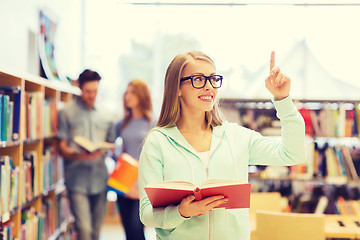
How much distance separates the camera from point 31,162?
297 centimetres

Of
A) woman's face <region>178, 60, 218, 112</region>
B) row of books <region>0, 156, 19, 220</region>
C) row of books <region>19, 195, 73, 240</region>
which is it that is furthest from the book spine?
row of books <region>19, 195, 73, 240</region>

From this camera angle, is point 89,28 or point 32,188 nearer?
point 32,188

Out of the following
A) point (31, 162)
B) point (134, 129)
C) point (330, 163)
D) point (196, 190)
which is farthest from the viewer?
point (330, 163)

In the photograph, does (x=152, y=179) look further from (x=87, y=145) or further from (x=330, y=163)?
(x=330, y=163)

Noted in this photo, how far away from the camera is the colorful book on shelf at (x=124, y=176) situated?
3.10 m

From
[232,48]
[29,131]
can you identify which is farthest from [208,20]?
[29,131]

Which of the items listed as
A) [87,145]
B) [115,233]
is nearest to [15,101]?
[87,145]

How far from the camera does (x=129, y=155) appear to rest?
3328 mm

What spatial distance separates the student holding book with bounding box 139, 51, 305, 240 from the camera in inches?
59.3

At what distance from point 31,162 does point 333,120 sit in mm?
2651

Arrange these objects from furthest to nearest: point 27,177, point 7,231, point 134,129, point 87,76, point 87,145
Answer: point 134,129 → point 87,76 → point 87,145 → point 27,177 → point 7,231

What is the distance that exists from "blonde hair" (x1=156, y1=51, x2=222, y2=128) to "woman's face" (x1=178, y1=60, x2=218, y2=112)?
0.02m

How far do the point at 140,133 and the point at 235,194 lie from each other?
204cm

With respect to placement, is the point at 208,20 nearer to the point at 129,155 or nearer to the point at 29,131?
the point at 129,155
